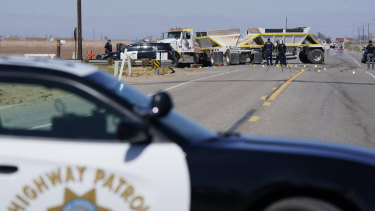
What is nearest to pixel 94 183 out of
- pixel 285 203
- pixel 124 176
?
pixel 124 176

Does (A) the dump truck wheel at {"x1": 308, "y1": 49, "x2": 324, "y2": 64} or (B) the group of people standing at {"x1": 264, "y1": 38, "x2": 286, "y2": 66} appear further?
(A) the dump truck wheel at {"x1": 308, "y1": 49, "x2": 324, "y2": 64}

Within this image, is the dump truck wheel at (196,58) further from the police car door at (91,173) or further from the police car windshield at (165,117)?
the police car door at (91,173)

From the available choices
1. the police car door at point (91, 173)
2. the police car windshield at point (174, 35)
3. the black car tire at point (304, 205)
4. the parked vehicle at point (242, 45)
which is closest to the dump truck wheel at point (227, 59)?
the parked vehicle at point (242, 45)

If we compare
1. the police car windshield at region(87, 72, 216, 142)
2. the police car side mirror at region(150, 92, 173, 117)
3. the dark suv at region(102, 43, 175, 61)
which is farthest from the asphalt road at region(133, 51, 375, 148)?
the dark suv at region(102, 43, 175, 61)

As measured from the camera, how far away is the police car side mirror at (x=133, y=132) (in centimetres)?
348

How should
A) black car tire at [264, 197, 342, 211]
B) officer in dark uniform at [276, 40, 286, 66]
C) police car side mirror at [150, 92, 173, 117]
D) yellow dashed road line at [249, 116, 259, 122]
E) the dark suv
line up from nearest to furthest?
1. black car tire at [264, 197, 342, 211]
2. police car side mirror at [150, 92, 173, 117]
3. yellow dashed road line at [249, 116, 259, 122]
4. the dark suv
5. officer in dark uniform at [276, 40, 286, 66]

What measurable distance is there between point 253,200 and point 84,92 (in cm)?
123

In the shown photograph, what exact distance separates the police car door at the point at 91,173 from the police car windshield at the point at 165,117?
0.15m

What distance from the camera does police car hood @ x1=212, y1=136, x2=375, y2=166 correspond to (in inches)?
147

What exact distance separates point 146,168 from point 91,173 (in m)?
0.33

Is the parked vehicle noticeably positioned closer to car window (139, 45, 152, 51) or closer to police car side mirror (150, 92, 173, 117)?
car window (139, 45, 152, 51)

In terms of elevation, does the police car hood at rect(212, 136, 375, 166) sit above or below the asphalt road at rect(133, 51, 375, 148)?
above

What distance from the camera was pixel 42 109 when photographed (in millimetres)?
5078

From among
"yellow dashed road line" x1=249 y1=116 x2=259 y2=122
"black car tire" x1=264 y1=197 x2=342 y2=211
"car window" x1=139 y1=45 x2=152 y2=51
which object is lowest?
"yellow dashed road line" x1=249 y1=116 x2=259 y2=122
